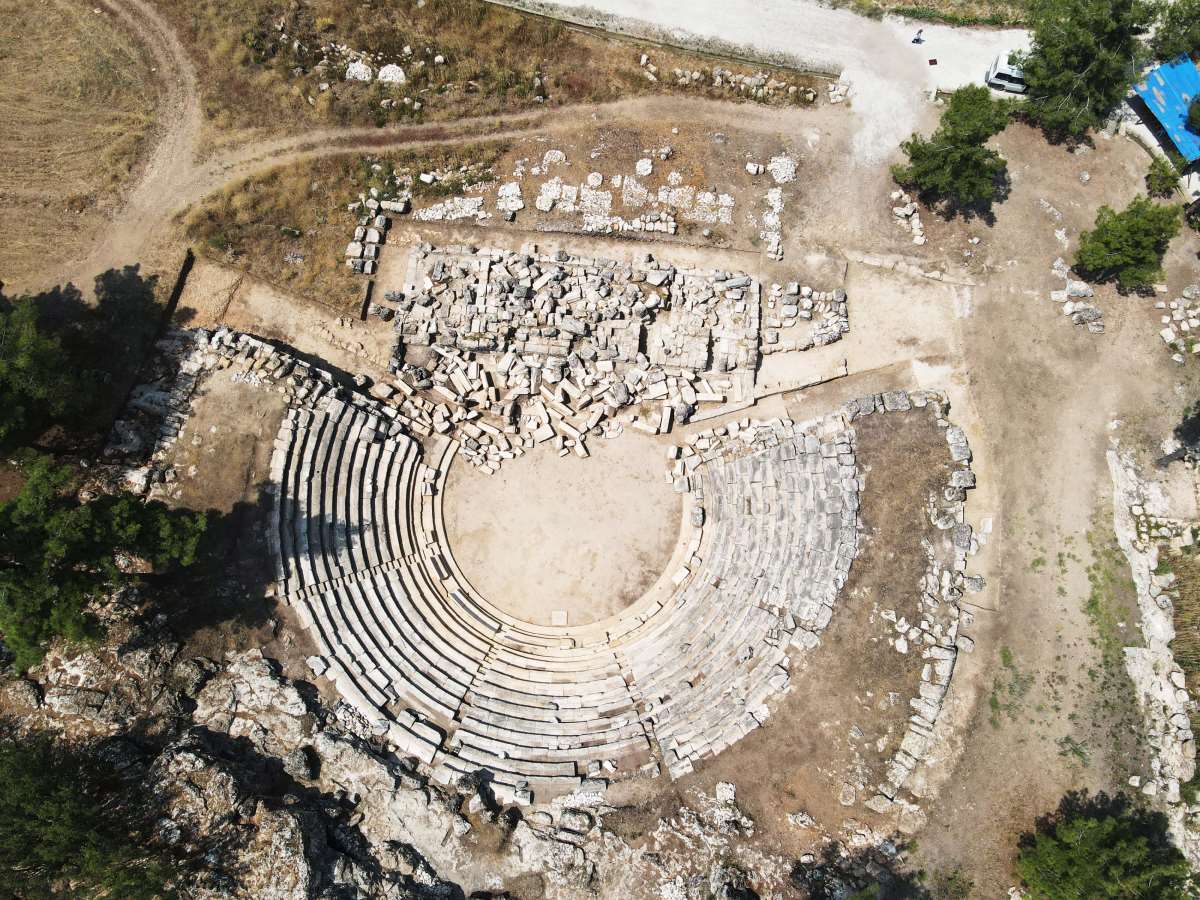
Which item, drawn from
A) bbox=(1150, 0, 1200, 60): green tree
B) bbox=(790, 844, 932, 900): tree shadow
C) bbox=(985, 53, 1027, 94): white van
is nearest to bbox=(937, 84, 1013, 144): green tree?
bbox=(985, 53, 1027, 94): white van

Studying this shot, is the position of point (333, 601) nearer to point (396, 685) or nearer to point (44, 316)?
point (396, 685)

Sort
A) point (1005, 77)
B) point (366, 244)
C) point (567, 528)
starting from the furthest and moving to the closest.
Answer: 1. point (1005, 77)
2. point (366, 244)
3. point (567, 528)

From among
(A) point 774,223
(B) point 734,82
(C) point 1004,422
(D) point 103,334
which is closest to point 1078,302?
(C) point 1004,422

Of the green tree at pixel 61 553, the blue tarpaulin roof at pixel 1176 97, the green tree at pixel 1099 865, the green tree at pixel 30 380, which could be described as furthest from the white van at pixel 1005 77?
the green tree at pixel 30 380

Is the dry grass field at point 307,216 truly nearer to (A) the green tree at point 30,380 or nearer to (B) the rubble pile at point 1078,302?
(A) the green tree at point 30,380

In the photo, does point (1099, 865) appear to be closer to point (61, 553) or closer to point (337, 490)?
point (337, 490)

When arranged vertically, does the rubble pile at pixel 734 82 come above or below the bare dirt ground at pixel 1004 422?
above

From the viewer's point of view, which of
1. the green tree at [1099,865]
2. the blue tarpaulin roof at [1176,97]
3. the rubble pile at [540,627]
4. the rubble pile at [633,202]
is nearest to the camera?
the green tree at [1099,865]
